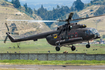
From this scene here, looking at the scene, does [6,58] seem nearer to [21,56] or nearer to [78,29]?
[21,56]

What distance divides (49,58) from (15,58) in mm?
11091

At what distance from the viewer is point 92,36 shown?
120 ft

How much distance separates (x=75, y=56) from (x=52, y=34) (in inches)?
1207

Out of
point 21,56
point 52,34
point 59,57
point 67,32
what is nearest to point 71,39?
point 67,32

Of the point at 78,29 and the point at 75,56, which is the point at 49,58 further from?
the point at 78,29

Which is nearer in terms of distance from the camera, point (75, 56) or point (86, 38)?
point (86, 38)

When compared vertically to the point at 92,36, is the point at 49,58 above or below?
below

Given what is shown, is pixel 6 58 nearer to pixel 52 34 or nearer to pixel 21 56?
pixel 21 56

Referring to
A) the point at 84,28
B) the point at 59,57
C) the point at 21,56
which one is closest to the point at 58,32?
the point at 84,28

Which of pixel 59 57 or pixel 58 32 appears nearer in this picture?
pixel 58 32

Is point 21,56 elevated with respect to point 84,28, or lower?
lower

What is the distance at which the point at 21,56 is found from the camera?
69.8 meters

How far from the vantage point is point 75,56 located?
67.8 meters

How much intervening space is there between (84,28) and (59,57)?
101 feet
